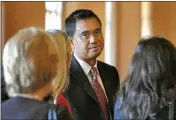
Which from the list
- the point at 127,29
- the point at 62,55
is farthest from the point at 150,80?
the point at 127,29

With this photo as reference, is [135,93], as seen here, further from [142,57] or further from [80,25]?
[80,25]

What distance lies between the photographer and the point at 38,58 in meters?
0.71

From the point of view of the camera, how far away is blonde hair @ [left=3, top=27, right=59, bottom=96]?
0.70m

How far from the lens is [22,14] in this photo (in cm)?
151

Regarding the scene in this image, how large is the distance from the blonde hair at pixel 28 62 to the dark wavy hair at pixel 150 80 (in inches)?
12.5

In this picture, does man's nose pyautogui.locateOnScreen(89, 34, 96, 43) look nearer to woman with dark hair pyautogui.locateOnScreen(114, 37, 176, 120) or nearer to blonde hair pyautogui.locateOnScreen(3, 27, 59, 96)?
woman with dark hair pyautogui.locateOnScreen(114, 37, 176, 120)

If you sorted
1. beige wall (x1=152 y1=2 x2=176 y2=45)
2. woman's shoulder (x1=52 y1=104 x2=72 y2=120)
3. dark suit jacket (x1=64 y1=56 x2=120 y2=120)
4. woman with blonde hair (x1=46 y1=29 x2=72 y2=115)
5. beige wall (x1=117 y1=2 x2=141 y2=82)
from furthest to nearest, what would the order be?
beige wall (x1=152 y1=2 x2=176 y2=45) → beige wall (x1=117 y1=2 x2=141 y2=82) → dark suit jacket (x1=64 y1=56 x2=120 y2=120) → woman with blonde hair (x1=46 y1=29 x2=72 y2=115) → woman's shoulder (x1=52 y1=104 x2=72 y2=120)

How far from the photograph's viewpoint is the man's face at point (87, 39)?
136cm

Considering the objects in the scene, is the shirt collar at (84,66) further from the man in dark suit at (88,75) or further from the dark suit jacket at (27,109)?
the dark suit jacket at (27,109)

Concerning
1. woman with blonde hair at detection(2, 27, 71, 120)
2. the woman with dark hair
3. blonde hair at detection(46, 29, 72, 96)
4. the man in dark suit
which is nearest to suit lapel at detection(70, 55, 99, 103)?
the man in dark suit

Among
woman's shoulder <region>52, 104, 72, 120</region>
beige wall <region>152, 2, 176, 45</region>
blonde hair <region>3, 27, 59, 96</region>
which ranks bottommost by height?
woman's shoulder <region>52, 104, 72, 120</region>

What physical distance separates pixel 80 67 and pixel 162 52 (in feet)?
1.47

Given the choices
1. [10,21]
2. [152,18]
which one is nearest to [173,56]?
[10,21]

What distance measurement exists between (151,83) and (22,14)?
808mm
